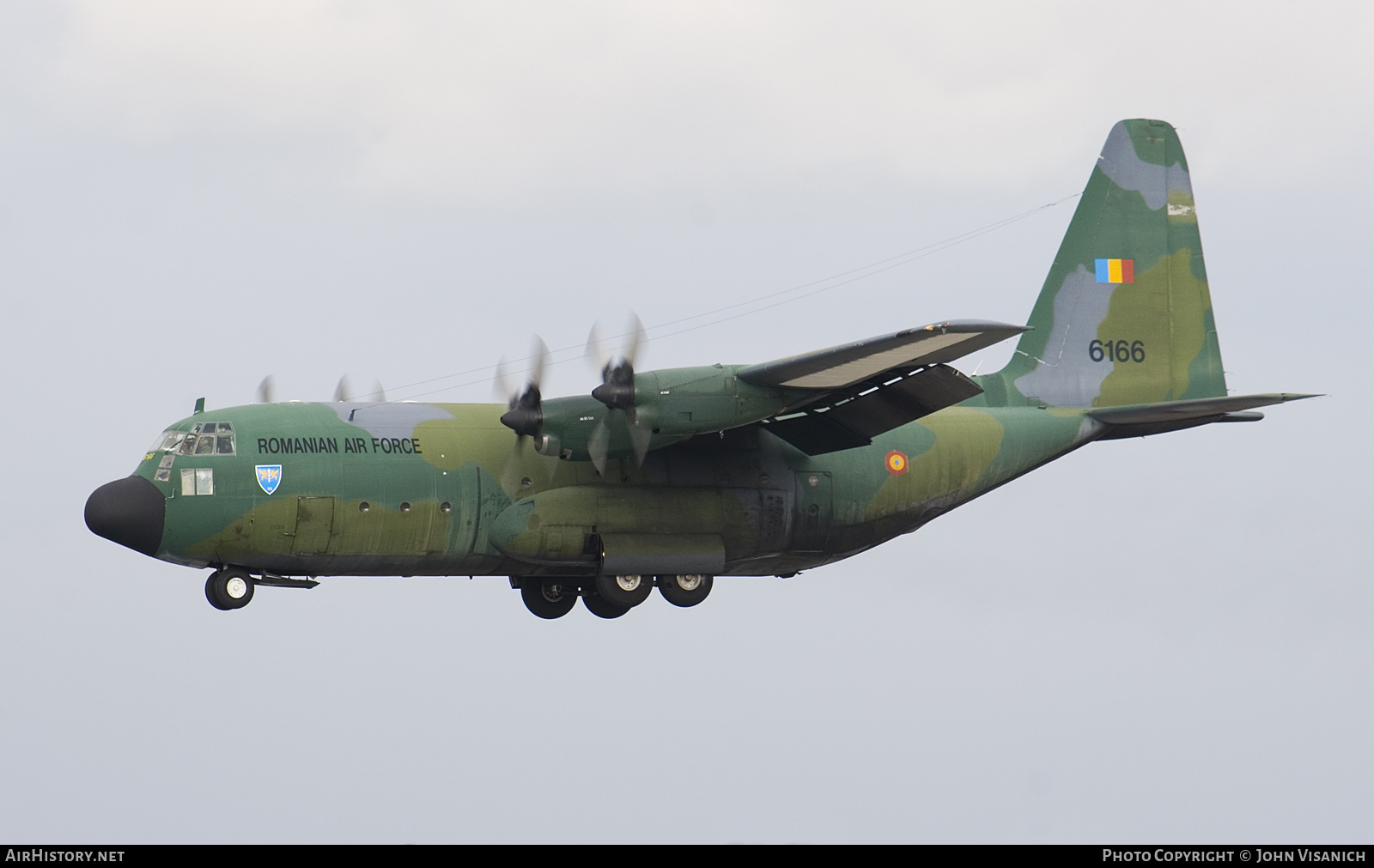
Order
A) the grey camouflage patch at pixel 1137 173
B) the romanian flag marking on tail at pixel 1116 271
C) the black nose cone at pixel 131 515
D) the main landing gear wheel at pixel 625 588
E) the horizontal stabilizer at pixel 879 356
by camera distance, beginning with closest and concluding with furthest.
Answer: the horizontal stabilizer at pixel 879 356 → the black nose cone at pixel 131 515 → the main landing gear wheel at pixel 625 588 → the romanian flag marking on tail at pixel 1116 271 → the grey camouflage patch at pixel 1137 173

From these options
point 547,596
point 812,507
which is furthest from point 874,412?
point 547,596

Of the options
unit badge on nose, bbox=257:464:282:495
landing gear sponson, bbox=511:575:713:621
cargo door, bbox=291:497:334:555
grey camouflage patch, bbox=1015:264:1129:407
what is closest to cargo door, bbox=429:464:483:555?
cargo door, bbox=291:497:334:555

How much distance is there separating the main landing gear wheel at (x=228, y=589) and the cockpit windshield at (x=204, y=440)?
5.11ft

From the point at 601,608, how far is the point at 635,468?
116 inches

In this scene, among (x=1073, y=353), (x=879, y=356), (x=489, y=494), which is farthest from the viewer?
(x=1073, y=353)

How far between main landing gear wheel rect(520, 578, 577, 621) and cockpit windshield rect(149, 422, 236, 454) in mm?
5076

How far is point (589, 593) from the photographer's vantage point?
1086 inches

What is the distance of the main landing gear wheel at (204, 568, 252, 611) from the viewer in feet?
79.8

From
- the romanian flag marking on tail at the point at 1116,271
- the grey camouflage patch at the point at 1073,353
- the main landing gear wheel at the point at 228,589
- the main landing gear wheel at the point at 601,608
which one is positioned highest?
the romanian flag marking on tail at the point at 1116,271

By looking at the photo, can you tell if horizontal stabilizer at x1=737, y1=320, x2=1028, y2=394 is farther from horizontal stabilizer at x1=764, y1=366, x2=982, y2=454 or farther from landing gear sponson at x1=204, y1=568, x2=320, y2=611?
landing gear sponson at x1=204, y1=568, x2=320, y2=611

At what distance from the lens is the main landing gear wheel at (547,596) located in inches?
1078

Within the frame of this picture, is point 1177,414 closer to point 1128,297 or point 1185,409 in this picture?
point 1185,409

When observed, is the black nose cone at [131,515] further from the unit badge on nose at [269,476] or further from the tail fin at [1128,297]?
the tail fin at [1128,297]

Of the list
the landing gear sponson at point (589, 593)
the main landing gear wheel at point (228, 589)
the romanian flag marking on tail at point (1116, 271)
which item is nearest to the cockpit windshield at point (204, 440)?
the main landing gear wheel at point (228, 589)
